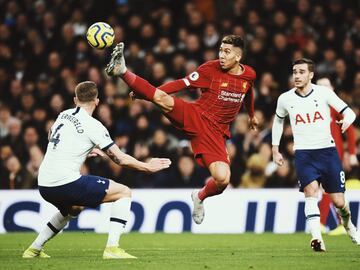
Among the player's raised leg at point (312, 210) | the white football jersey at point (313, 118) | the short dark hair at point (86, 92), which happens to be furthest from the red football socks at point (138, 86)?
the player's raised leg at point (312, 210)

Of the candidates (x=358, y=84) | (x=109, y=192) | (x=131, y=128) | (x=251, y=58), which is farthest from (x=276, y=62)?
(x=109, y=192)

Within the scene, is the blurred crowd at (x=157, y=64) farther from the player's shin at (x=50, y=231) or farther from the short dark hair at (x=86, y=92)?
the short dark hair at (x=86, y=92)

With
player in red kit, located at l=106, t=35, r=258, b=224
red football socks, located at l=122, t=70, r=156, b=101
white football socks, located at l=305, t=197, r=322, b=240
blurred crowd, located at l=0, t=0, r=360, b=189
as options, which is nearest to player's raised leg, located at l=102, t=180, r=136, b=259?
red football socks, located at l=122, t=70, r=156, b=101

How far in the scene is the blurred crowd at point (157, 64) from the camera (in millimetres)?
16516

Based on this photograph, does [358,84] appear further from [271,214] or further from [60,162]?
[60,162]

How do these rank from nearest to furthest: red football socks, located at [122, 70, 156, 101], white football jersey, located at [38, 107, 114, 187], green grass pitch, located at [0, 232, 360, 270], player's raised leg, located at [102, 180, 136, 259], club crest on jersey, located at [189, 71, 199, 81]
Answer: green grass pitch, located at [0, 232, 360, 270], white football jersey, located at [38, 107, 114, 187], player's raised leg, located at [102, 180, 136, 259], red football socks, located at [122, 70, 156, 101], club crest on jersey, located at [189, 71, 199, 81]

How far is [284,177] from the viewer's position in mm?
15984

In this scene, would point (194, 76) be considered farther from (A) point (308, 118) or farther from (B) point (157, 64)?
(B) point (157, 64)

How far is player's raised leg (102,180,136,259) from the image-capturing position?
380 inches

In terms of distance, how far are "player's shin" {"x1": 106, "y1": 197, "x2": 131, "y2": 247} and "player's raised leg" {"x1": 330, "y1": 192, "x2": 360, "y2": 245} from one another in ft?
9.29

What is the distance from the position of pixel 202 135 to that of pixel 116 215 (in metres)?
2.22

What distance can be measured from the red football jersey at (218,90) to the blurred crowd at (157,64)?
4.16 metres

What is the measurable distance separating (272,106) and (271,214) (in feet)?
9.42

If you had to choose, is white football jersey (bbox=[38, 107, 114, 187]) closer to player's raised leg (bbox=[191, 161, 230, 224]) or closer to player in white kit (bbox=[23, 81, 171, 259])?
player in white kit (bbox=[23, 81, 171, 259])
